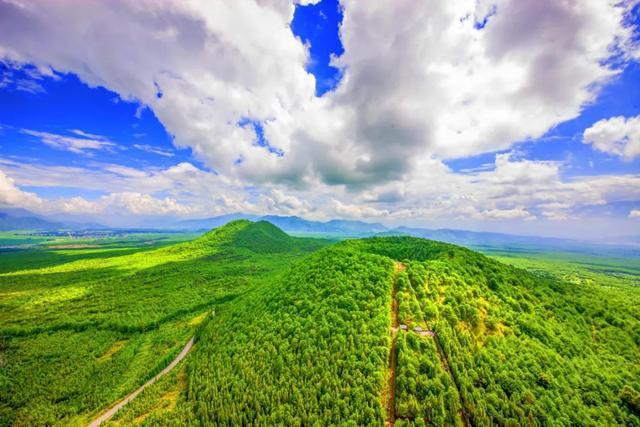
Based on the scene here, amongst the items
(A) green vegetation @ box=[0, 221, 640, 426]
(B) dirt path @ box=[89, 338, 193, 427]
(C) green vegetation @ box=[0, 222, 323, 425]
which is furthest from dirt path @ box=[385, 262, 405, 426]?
(C) green vegetation @ box=[0, 222, 323, 425]

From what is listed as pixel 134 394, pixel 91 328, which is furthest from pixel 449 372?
pixel 91 328

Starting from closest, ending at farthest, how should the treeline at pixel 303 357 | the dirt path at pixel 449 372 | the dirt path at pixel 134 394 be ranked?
the dirt path at pixel 449 372 < the treeline at pixel 303 357 < the dirt path at pixel 134 394

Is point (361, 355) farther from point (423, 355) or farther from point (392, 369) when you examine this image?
point (423, 355)

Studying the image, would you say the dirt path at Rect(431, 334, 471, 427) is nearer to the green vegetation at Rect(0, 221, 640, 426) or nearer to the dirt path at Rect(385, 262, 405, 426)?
the green vegetation at Rect(0, 221, 640, 426)

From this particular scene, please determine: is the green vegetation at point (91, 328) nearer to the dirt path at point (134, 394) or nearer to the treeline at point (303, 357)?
the dirt path at point (134, 394)

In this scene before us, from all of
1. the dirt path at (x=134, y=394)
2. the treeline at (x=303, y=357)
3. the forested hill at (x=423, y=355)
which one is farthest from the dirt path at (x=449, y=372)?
the dirt path at (x=134, y=394)
